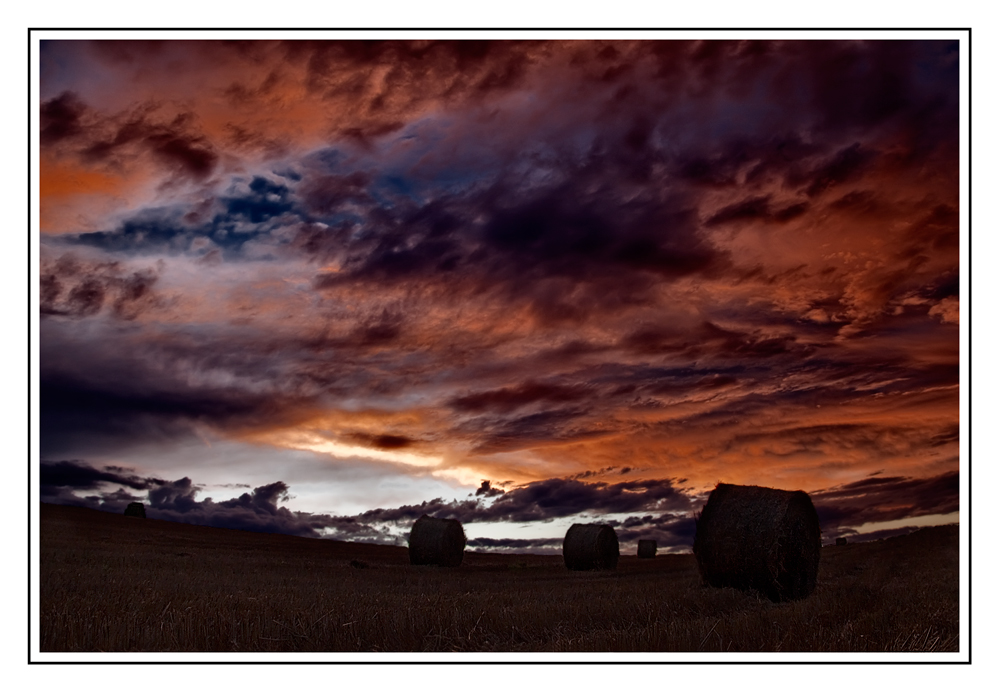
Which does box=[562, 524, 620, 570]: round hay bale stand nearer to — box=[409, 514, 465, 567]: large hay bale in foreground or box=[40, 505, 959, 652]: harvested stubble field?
box=[409, 514, 465, 567]: large hay bale in foreground

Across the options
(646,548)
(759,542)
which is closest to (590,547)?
(759,542)

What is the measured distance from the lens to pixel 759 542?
490 inches

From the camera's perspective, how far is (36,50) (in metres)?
6.19

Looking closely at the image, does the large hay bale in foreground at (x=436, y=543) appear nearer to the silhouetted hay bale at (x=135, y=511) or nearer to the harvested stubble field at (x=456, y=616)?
the harvested stubble field at (x=456, y=616)

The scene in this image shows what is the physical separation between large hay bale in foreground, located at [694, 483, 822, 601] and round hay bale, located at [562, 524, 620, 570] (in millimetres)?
8909

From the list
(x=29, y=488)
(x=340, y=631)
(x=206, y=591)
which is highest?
(x=29, y=488)

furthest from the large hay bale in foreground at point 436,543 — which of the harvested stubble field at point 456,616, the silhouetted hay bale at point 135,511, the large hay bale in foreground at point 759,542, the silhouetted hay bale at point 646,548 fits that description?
the silhouetted hay bale at point 135,511

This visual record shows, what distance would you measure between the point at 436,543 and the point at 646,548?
16648mm

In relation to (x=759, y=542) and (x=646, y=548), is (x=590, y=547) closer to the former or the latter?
(x=759, y=542)
